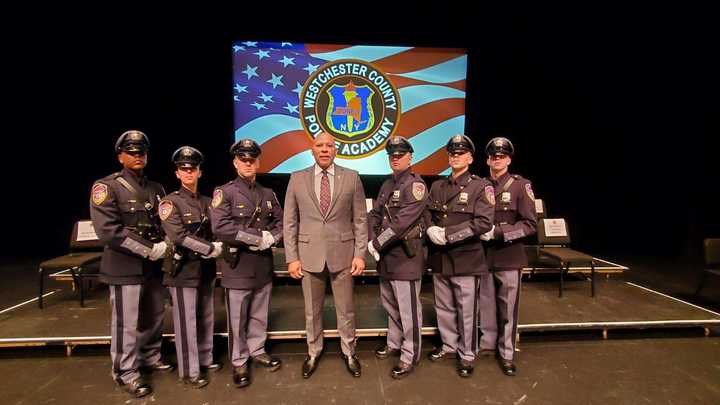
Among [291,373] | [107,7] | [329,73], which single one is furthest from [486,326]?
[107,7]

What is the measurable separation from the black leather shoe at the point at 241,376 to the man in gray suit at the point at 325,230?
1.33ft

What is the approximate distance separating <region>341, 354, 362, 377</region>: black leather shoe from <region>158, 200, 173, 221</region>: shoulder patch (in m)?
1.67

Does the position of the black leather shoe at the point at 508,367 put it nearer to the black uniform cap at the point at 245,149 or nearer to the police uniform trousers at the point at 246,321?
the police uniform trousers at the point at 246,321

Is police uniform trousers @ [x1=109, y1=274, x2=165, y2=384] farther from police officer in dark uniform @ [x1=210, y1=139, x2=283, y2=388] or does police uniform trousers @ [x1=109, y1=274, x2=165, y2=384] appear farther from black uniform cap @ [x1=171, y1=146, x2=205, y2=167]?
black uniform cap @ [x1=171, y1=146, x2=205, y2=167]

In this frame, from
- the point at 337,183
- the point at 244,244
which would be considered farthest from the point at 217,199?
the point at 337,183

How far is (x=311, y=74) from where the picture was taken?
4805 millimetres

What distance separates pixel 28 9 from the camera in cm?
492

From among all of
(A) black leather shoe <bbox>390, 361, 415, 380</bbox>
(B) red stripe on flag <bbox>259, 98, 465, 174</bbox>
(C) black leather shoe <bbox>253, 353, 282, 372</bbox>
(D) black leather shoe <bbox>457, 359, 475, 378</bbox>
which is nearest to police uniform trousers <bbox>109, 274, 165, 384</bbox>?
(C) black leather shoe <bbox>253, 353, 282, 372</bbox>

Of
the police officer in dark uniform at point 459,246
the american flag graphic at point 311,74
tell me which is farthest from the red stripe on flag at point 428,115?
the police officer in dark uniform at point 459,246

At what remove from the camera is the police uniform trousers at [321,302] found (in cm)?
238

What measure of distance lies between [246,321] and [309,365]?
0.59m

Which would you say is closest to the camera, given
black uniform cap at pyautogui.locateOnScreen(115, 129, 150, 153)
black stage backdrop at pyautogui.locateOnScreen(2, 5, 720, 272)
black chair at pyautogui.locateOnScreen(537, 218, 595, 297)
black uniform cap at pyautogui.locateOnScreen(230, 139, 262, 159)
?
black uniform cap at pyautogui.locateOnScreen(115, 129, 150, 153)

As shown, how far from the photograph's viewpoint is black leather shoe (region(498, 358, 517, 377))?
2465 mm

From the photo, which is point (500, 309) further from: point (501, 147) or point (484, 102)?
point (484, 102)
